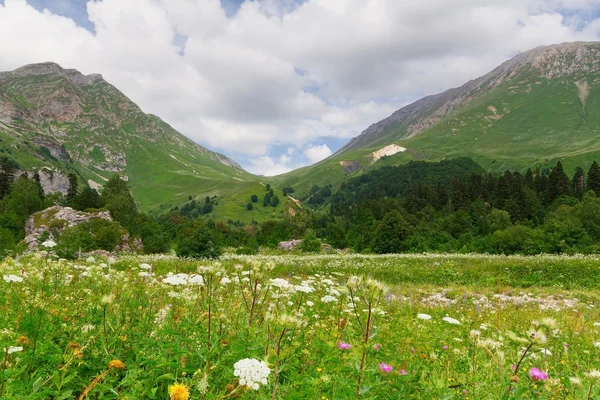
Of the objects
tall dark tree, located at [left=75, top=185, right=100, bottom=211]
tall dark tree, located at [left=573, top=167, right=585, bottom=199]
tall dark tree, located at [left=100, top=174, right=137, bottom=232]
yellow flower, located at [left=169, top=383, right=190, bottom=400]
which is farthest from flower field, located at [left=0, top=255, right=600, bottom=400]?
tall dark tree, located at [left=573, top=167, right=585, bottom=199]

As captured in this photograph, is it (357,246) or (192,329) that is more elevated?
(192,329)

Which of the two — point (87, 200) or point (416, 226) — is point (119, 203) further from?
point (416, 226)

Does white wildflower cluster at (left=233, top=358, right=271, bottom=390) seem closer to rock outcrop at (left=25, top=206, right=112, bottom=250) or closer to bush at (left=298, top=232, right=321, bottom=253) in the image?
rock outcrop at (left=25, top=206, right=112, bottom=250)

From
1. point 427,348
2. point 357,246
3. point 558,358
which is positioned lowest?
point 357,246

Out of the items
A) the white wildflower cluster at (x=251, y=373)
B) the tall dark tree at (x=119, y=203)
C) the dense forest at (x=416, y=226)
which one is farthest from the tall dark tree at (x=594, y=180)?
the white wildflower cluster at (x=251, y=373)

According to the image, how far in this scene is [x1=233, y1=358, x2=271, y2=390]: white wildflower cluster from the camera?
236 cm

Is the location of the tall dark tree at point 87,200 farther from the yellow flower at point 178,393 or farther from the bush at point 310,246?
the yellow flower at point 178,393

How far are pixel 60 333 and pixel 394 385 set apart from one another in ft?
13.0

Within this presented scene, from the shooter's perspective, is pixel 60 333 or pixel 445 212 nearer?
pixel 60 333

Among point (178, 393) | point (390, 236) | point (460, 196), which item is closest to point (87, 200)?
point (390, 236)

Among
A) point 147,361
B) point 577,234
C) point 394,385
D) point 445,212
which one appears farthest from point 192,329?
point 445,212

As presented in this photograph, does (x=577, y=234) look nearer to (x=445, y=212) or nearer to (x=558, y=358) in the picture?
(x=445, y=212)

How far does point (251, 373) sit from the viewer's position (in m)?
2.43

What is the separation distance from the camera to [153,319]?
463 centimetres
